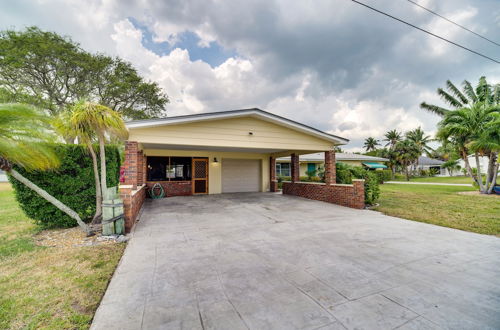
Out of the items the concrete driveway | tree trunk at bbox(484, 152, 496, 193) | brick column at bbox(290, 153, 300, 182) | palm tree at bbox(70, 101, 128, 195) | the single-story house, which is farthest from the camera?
tree trunk at bbox(484, 152, 496, 193)

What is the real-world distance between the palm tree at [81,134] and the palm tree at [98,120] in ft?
0.23

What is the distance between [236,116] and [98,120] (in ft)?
14.6

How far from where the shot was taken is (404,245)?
14.3 ft

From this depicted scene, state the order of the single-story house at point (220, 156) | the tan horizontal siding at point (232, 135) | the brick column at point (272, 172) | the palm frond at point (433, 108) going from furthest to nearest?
the palm frond at point (433, 108) → the brick column at point (272, 172) → the tan horizontal siding at point (232, 135) → the single-story house at point (220, 156)

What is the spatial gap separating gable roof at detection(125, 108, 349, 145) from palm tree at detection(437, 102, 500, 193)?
9.30 metres

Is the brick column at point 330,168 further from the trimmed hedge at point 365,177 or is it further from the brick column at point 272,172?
the brick column at point 272,172

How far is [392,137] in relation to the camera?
38.2 meters

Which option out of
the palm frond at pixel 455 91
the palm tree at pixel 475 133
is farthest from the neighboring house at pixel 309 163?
the palm frond at pixel 455 91

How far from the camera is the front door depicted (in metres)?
12.8

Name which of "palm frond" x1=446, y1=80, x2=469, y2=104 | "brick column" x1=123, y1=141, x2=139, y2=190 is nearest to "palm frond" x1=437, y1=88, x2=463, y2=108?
"palm frond" x1=446, y1=80, x2=469, y2=104

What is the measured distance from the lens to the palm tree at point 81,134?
4832 millimetres

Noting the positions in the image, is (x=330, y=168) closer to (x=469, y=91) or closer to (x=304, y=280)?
(x=304, y=280)

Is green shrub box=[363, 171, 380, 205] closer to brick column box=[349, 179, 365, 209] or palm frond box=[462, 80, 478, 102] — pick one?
brick column box=[349, 179, 365, 209]

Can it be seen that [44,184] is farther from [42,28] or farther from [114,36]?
[42,28]
